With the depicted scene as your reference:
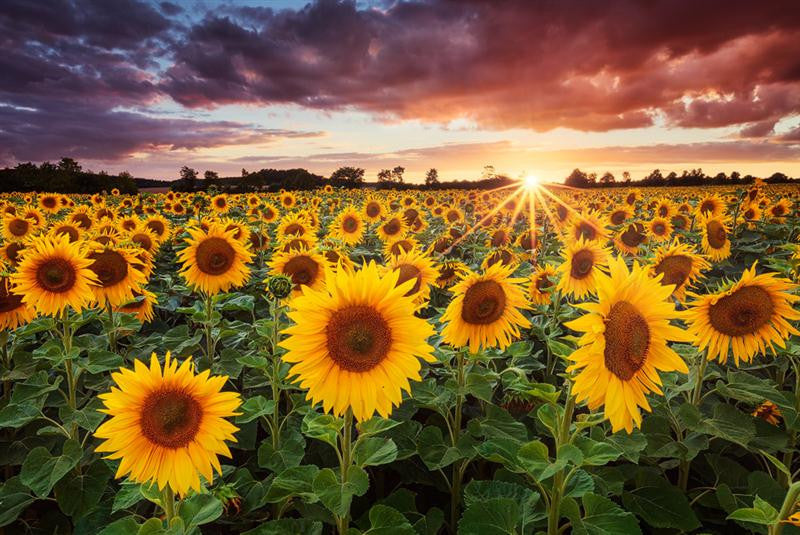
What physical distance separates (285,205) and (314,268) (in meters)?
12.5

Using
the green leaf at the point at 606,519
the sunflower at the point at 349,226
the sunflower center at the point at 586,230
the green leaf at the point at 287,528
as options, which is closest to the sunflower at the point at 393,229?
the sunflower at the point at 349,226

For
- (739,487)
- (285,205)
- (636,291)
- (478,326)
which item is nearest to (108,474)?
(478,326)

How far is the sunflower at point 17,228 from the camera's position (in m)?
9.62

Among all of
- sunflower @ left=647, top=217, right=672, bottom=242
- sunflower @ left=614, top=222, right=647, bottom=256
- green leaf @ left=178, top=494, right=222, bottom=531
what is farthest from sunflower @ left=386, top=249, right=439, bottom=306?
sunflower @ left=647, top=217, right=672, bottom=242

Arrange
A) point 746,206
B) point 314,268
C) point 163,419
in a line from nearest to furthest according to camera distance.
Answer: point 163,419, point 314,268, point 746,206

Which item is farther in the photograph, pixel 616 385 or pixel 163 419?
pixel 163 419

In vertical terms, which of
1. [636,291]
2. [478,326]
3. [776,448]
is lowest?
[776,448]

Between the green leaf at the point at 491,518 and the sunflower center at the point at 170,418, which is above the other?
the sunflower center at the point at 170,418

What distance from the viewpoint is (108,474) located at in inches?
127

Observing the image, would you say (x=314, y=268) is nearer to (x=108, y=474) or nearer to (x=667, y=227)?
(x=108, y=474)

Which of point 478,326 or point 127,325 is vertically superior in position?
point 478,326

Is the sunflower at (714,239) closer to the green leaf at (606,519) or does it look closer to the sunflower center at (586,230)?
the sunflower center at (586,230)

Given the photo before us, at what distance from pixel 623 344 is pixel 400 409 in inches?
71.5

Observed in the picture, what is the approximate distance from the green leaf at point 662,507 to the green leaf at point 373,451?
1.50m
